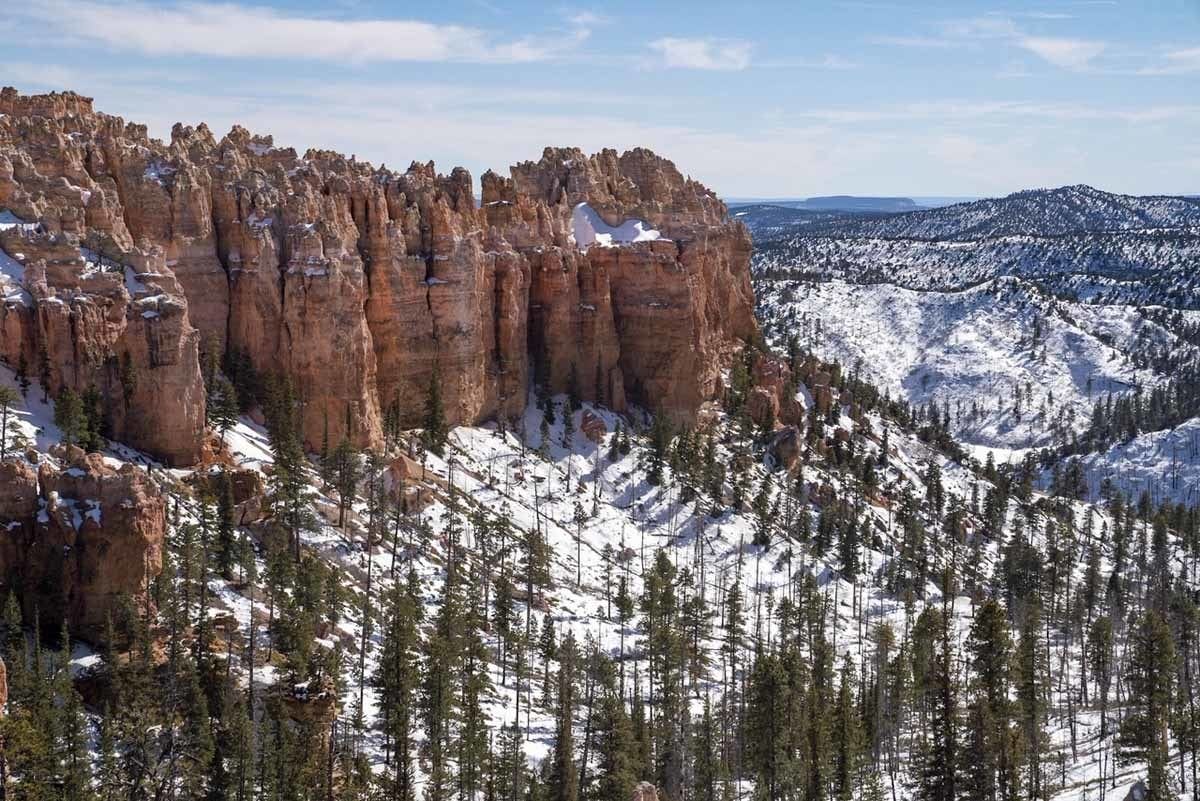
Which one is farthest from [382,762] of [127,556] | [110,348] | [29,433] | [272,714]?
[110,348]

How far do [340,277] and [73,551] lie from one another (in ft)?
121

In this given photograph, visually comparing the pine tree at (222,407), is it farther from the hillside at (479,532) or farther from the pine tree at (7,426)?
the pine tree at (7,426)

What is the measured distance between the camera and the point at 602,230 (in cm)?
12031

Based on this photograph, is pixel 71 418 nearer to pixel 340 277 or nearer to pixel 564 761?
pixel 340 277

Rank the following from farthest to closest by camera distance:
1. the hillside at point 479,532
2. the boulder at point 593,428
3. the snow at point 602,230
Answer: the snow at point 602,230, the boulder at point 593,428, the hillside at point 479,532

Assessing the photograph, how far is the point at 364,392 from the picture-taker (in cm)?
8288

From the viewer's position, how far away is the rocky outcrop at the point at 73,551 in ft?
156

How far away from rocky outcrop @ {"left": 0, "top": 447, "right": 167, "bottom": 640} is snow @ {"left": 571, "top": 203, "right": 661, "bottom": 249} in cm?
7350

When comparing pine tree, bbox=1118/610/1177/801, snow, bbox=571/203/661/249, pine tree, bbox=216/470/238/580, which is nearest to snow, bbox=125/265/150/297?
pine tree, bbox=216/470/238/580

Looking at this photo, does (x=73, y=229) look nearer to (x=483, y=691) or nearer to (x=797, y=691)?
(x=483, y=691)

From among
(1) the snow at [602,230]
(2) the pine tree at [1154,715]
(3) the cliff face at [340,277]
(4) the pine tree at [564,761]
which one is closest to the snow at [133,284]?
(3) the cliff face at [340,277]

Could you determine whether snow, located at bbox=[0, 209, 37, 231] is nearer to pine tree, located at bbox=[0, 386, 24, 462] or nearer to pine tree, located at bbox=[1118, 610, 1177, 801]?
pine tree, located at bbox=[0, 386, 24, 462]

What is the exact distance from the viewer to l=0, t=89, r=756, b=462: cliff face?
2564 inches

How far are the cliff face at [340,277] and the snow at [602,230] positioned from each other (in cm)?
26
